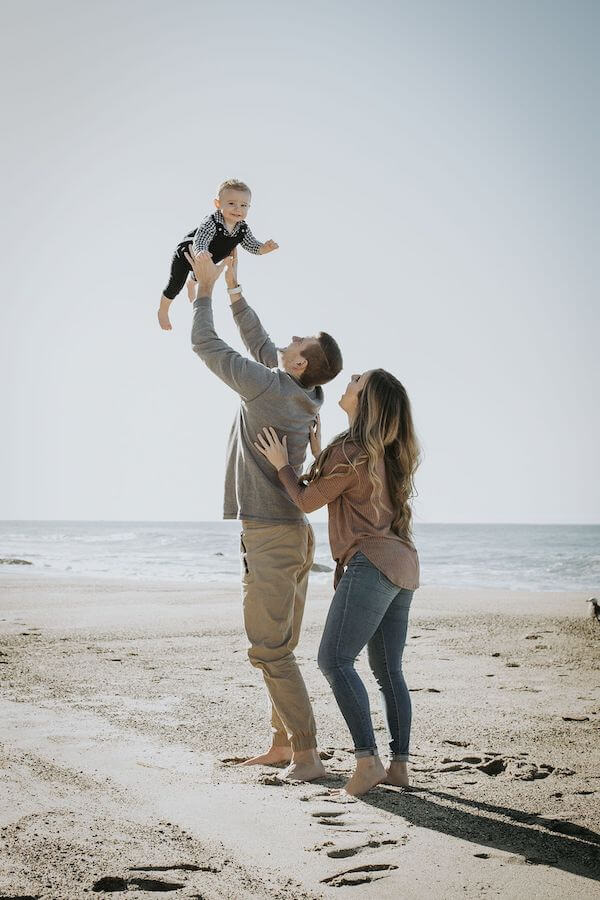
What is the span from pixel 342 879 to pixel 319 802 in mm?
813

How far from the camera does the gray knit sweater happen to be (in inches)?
153

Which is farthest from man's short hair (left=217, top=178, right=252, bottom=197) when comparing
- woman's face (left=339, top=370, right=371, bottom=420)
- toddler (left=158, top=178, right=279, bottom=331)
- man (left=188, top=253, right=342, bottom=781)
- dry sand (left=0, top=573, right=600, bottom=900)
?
dry sand (left=0, top=573, right=600, bottom=900)

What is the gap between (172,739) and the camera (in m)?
4.16

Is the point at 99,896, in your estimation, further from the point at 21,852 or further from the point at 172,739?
the point at 172,739

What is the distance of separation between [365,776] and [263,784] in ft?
1.50

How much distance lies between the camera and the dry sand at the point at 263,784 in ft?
8.02

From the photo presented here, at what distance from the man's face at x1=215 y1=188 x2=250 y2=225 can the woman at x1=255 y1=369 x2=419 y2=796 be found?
138 centimetres

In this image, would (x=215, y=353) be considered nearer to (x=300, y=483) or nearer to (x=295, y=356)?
(x=295, y=356)

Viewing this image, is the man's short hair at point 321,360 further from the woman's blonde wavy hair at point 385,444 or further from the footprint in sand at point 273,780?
the footprint in sand at point 273,780

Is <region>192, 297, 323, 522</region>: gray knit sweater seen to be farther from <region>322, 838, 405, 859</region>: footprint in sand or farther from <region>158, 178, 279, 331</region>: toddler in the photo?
<region>322, 838, 405, 859</region>: footprint in sand

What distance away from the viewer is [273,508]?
396 centimetres

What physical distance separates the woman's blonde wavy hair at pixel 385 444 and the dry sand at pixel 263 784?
1.25 m

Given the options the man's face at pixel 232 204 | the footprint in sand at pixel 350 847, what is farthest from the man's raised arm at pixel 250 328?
the footprint in sand at pixel 350 847

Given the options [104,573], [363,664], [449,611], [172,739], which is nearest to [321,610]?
[449,611]
